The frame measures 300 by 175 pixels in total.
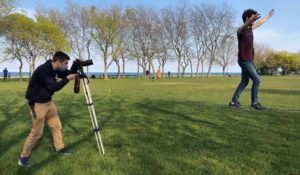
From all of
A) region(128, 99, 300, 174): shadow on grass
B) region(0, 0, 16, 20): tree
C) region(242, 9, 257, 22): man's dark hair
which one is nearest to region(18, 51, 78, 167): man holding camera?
region(128, 99, 300, 174): shadow on grass

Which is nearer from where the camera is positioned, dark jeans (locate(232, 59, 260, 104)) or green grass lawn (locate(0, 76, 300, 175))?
green grass lawn (locate(0, 76, 300, 175))

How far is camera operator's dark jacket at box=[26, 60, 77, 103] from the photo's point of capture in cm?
502

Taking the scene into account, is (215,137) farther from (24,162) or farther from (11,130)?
(11,130)

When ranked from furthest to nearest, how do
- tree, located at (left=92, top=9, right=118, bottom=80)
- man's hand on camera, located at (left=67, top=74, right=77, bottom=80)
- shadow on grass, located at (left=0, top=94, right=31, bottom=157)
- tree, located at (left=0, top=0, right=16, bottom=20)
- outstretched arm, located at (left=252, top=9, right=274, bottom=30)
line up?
tree, located at (left=92, top=9, right=118, bottom=80) < tree, located at (left=0, top=0, right=16, bottom=20) < outstretched arm, located at (left=252, top=9, right=274, bottom=30) < shadow on grass, located at (left=0, top=94, right=31, bottom=157) < man's hand on camera, located at (left=67, top=74, right=77, bottom=80)

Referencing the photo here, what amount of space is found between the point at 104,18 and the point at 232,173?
5726 centimetres

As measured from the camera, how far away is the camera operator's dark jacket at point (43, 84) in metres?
5.02

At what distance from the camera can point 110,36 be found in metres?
60.0

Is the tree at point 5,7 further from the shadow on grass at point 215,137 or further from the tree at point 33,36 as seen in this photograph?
the shadow on grass at point 215,137

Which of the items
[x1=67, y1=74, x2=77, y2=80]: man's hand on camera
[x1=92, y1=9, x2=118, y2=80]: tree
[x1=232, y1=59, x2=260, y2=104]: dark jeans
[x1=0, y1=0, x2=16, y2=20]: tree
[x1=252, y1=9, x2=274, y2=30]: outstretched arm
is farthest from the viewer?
[x1=92, y1=9, x2=118, y2=80]: tree

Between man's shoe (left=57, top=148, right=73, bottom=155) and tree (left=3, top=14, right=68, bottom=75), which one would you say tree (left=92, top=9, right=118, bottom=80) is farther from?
man's shoe (left=57, top=148, right=73, bottom=155)

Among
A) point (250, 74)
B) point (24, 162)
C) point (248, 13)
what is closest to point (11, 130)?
point (24, 162)

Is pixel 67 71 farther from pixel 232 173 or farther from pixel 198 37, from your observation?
pixel 198 37

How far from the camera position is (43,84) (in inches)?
199

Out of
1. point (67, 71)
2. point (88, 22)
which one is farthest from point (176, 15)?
point (67, 71)
